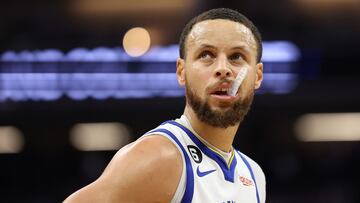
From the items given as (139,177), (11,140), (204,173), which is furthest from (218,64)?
(11,140)

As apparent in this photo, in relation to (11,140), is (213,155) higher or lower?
higher

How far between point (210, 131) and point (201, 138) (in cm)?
6

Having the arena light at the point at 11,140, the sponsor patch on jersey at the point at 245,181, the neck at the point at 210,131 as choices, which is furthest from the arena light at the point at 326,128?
the neck at the point at 210,131

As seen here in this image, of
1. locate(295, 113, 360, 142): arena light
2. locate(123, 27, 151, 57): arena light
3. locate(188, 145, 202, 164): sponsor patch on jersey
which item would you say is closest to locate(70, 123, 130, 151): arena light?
locate(123, 27, 151, 57): arena light

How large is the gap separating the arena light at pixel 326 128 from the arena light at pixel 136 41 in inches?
148

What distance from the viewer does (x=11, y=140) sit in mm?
14039

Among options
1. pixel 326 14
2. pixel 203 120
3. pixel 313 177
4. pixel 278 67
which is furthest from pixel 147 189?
pixel 313 177

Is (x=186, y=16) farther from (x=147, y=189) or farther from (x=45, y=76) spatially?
(x=147, y=189)

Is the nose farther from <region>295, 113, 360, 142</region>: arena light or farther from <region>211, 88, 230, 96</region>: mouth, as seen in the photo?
<region>295, 113, 360, 142</region>: arena light

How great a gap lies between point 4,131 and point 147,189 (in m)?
11.4

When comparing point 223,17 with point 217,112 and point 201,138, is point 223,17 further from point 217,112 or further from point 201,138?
point 201,138

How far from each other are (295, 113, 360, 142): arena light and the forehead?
33.0 ft

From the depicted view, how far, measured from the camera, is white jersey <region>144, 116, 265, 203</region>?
308cm

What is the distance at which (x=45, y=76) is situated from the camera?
38.1ft
